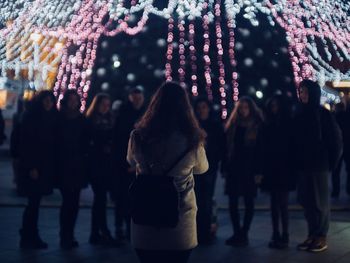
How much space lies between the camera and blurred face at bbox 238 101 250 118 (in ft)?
26.5

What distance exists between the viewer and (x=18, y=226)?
9383 mm

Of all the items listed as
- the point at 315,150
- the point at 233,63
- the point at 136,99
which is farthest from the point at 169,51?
the point at 315,150

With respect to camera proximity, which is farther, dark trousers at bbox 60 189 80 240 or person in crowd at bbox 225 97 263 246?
person in crowd at bbox 225 97 263 246

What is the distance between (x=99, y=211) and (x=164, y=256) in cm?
357

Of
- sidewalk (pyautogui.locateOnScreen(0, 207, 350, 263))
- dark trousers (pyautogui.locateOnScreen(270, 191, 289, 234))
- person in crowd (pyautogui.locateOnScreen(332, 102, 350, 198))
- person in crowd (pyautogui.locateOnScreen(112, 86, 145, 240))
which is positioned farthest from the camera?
person in crowd (pyautogui.locateOnScreen(332, 102, 350, 198))

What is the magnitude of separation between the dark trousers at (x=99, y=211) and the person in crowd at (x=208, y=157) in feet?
3.36

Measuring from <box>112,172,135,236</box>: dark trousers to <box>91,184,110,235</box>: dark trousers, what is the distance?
0.14m

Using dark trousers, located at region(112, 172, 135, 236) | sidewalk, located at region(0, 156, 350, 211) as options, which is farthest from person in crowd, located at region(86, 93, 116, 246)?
sidewalk, located at region(0, 156, 350, 211)

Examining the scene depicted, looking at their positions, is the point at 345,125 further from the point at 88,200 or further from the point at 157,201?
Result: the point at 157,201

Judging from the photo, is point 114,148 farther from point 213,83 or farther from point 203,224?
point 213,83

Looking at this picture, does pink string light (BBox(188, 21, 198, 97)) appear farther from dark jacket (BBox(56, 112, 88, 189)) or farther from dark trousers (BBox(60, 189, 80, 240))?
dark trousers (BBox(60, 189, 80, 240))

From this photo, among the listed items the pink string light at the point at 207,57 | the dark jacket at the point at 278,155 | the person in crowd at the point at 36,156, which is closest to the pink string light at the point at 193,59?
the pink string light at the point at 207,57

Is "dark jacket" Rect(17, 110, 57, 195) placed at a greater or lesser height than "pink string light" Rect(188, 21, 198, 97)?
lesser

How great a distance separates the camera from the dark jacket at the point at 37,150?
7.73m
